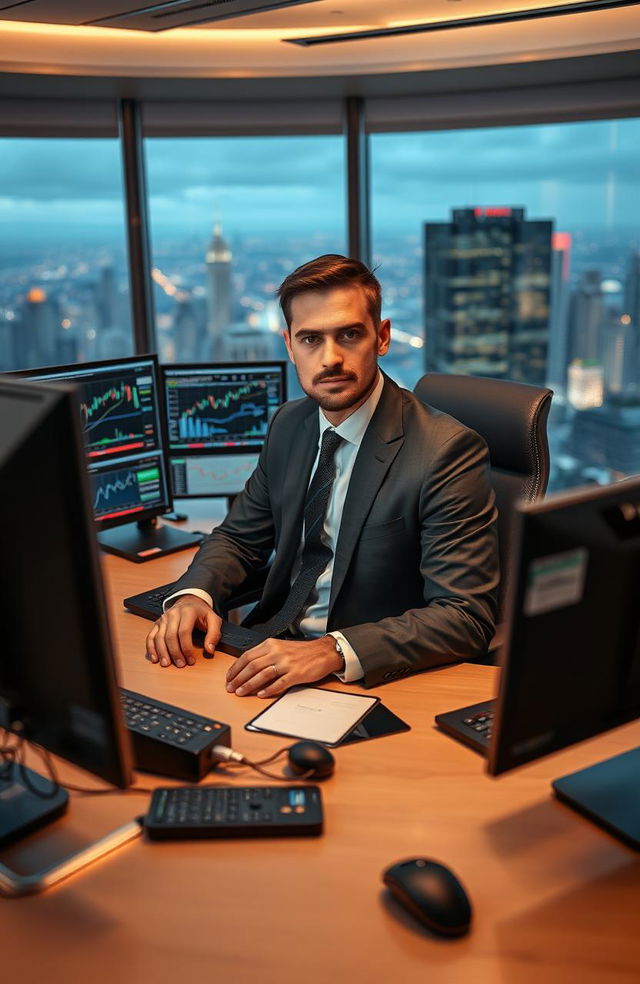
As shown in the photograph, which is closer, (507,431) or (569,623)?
(569,623)

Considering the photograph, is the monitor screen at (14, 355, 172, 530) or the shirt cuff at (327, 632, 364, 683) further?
the monitor screen at (14, 355, 172, 530)

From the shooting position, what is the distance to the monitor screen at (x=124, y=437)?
2605 mm

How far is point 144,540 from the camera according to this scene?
2.69 metres

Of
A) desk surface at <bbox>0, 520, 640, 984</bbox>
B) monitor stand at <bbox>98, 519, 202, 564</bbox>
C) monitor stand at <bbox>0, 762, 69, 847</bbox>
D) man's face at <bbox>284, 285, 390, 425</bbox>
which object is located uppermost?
man's face at <bbox>284, 285, 390, 425</bbox>

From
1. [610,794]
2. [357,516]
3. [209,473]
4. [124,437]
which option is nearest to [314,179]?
[209,473]

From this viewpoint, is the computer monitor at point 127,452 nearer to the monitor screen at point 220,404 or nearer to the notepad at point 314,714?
the monitor screen at point 220,404

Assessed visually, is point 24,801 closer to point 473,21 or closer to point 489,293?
point 473,21

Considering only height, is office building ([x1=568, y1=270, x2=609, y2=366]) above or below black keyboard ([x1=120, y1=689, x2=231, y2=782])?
above

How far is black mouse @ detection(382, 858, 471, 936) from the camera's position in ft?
3.67

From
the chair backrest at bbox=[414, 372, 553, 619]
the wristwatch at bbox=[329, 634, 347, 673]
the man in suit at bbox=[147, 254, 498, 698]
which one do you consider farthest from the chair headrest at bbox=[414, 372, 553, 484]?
the wristwatch at bbox=[329, 634, 347, 673]

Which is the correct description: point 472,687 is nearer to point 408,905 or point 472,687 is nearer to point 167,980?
point 408,905

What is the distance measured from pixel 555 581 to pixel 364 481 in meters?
1.02

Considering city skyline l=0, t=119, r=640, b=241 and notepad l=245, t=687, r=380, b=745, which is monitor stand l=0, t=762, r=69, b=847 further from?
city skyline l=0, t=119, r=640, b=241

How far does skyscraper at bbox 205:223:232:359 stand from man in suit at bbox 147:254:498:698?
2391mm
